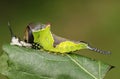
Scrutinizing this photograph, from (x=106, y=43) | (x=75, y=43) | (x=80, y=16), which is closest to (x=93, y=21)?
(x=80, y=16)

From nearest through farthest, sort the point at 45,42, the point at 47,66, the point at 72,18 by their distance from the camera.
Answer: the point at 47,66 < the point at 45,42 < the point at 72,18

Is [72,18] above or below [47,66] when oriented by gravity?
above

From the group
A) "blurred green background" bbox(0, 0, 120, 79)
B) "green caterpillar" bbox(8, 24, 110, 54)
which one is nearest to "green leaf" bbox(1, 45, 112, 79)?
"green caterpillar" bbox(8, 24, 110, 54)

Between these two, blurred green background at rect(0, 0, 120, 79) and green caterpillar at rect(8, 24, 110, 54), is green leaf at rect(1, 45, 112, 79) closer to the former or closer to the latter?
green caterpillar at rect(8, 24, 110, 54)

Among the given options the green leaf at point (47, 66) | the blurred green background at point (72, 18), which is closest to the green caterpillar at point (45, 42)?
the green leaf at point (47, 66)

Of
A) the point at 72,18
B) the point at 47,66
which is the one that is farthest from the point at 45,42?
the point at 72,18

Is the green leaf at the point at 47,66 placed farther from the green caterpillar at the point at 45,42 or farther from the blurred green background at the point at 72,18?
the blurred green background at the point at 72,18

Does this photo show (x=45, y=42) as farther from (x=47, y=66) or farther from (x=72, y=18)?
(x=72, y=18)
